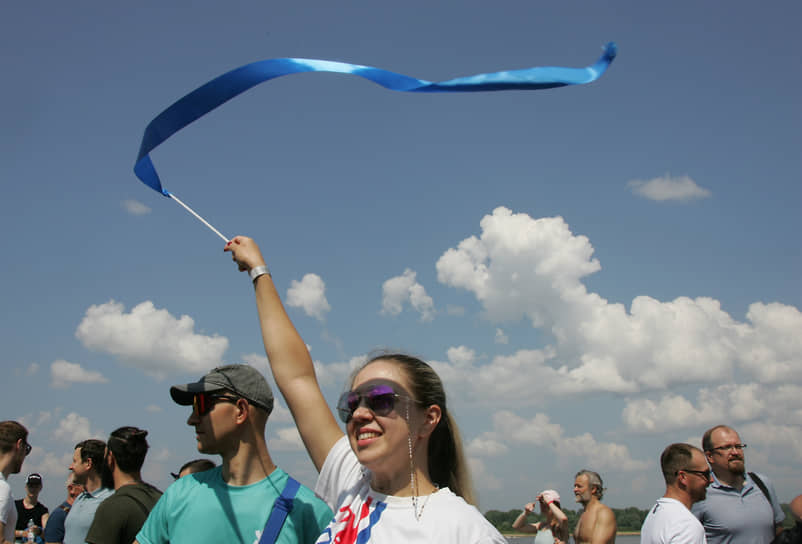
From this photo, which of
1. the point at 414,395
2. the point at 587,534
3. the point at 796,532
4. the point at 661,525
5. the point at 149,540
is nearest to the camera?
the point at 414,395

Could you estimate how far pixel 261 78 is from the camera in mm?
2791

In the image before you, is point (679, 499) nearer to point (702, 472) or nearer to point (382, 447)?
point (702, 472)

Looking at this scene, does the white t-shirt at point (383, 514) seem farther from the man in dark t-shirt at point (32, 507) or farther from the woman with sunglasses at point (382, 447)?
the man in dark t-shirt at point (32, 507)

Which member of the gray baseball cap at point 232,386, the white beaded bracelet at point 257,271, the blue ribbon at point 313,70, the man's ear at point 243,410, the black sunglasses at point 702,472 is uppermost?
the blue ribbon at point 313,70

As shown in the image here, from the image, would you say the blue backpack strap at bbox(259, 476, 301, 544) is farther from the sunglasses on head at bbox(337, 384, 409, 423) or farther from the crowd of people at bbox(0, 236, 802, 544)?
the sunglasses on head at bbox(337, 384, 409, 423)

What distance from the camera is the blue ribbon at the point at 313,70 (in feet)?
7.77

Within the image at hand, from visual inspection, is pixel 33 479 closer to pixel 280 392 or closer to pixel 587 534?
pixel 587 534

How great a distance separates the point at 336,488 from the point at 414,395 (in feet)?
1.48

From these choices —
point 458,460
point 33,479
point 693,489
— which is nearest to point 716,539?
point 693,489

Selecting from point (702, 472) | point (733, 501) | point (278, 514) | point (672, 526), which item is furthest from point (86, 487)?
point (733, 501)

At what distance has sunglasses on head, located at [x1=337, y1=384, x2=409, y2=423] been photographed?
7.29 ft

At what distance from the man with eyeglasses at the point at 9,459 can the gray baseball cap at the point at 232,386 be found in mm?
2236

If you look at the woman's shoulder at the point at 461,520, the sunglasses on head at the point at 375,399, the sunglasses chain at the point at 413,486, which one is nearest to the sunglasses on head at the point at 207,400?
the sunglasses on head at the point at 375,399

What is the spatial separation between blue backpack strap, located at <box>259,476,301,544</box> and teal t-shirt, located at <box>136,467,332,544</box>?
0.02 m
